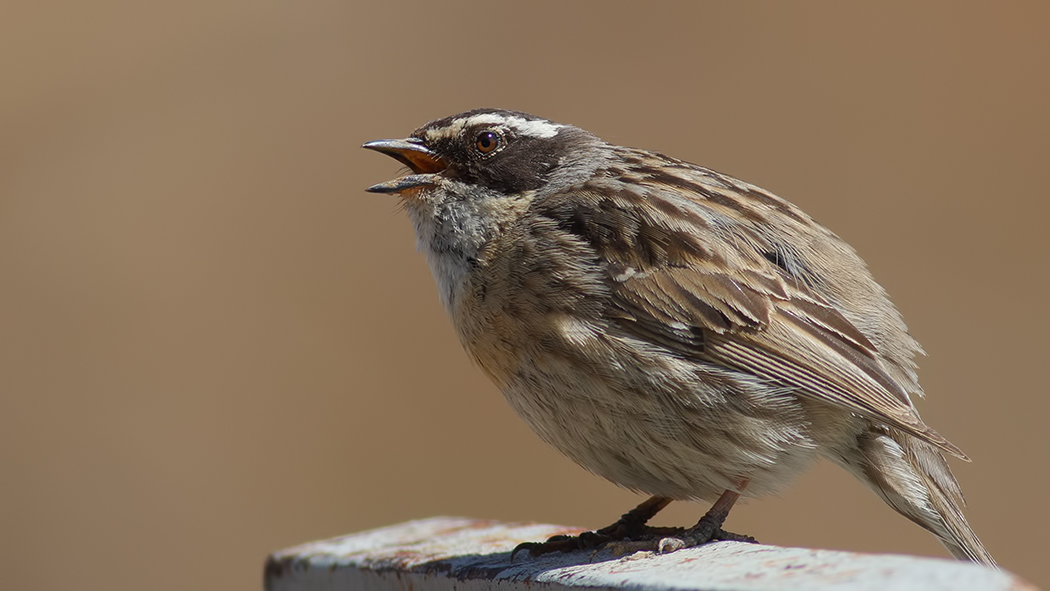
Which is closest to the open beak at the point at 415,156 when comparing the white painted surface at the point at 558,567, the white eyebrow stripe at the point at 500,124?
the white eyebrow stripe at the point at 500,124

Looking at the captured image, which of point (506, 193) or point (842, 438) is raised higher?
point (506, 193)

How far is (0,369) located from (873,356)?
7.71 m

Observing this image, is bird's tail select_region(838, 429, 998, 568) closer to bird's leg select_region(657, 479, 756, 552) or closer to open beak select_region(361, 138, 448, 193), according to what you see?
bird's leg select_region(657, 479, 756, 552)

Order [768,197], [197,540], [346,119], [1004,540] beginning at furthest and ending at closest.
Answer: [346,119]
[197,540]
[1004,540]
[768,197]

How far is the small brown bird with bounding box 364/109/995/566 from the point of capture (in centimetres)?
407

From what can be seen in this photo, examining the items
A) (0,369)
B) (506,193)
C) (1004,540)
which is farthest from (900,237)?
(0,369)

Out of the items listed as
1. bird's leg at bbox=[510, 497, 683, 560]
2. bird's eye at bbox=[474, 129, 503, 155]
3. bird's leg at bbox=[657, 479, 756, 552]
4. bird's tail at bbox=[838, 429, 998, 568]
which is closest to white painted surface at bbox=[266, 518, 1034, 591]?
bird's leg at bbox=[510, 497, 683, 560]

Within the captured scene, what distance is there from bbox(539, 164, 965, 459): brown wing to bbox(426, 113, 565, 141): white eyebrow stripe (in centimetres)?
58

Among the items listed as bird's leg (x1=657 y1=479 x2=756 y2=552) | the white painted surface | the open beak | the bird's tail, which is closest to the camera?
the white painted surface

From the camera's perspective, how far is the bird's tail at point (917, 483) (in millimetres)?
4270

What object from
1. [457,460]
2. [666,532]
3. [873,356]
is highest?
[873,356]

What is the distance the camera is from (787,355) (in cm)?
415

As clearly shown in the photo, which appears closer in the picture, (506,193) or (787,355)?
(787,355)

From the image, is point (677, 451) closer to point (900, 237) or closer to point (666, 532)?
point (666, 532)
